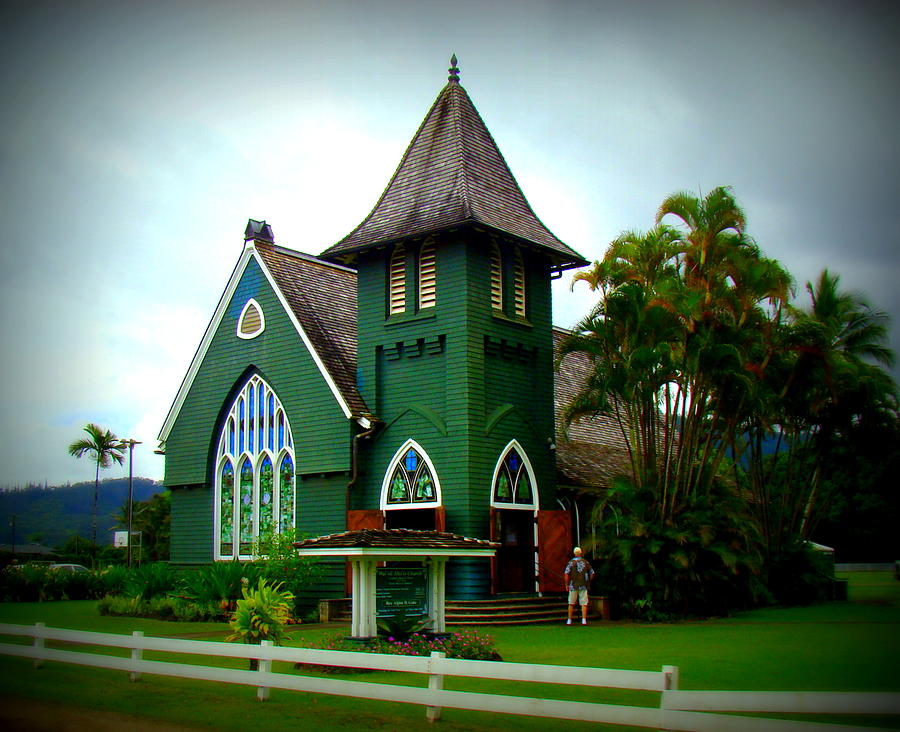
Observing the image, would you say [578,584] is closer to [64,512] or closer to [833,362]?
[833,362]

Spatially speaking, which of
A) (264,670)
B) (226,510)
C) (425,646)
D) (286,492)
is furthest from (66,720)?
(226,510)

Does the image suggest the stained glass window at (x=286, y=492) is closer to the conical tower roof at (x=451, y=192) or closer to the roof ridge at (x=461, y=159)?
the conical tower roof at (x=451, y=192)

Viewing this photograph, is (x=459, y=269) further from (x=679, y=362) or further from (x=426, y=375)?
(x=679, y=362)

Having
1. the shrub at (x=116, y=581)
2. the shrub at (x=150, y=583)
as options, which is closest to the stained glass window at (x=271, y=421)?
the shrub at (x=150, y=583)

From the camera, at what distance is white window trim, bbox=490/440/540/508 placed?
24953mm

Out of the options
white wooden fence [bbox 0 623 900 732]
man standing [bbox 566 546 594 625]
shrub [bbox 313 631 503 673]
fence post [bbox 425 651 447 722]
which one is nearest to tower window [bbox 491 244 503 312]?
man standing [bbox 566 546 594 625]

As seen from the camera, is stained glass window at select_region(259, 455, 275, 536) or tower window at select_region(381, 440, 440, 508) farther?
stained glass window at select_region(259, 455, 275, 536)

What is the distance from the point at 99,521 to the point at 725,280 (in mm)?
156154

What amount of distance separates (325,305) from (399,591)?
15176 mm

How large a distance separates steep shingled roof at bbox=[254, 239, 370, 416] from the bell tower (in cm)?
67

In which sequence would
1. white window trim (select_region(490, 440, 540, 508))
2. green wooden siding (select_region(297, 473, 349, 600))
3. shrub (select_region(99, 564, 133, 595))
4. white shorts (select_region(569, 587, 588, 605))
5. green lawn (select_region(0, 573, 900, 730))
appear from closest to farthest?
green lawn (select_region(0, 573, 900, 730)), white shorts (select_region(569, 587, 588, 605)), white window trim (select_region(490, 440, 540, 508)), green wooden siding (select_region(297, 473, 349, 600)), shrub (select_region(99, 564, 133, 595))

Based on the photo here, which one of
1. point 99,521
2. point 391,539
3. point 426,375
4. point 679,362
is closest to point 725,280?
point 679,362

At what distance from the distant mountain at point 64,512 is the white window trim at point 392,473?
73.7m

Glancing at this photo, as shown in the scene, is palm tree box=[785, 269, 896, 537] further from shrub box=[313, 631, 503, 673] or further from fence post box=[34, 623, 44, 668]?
fence post box=[34, 623, 44, 668]
